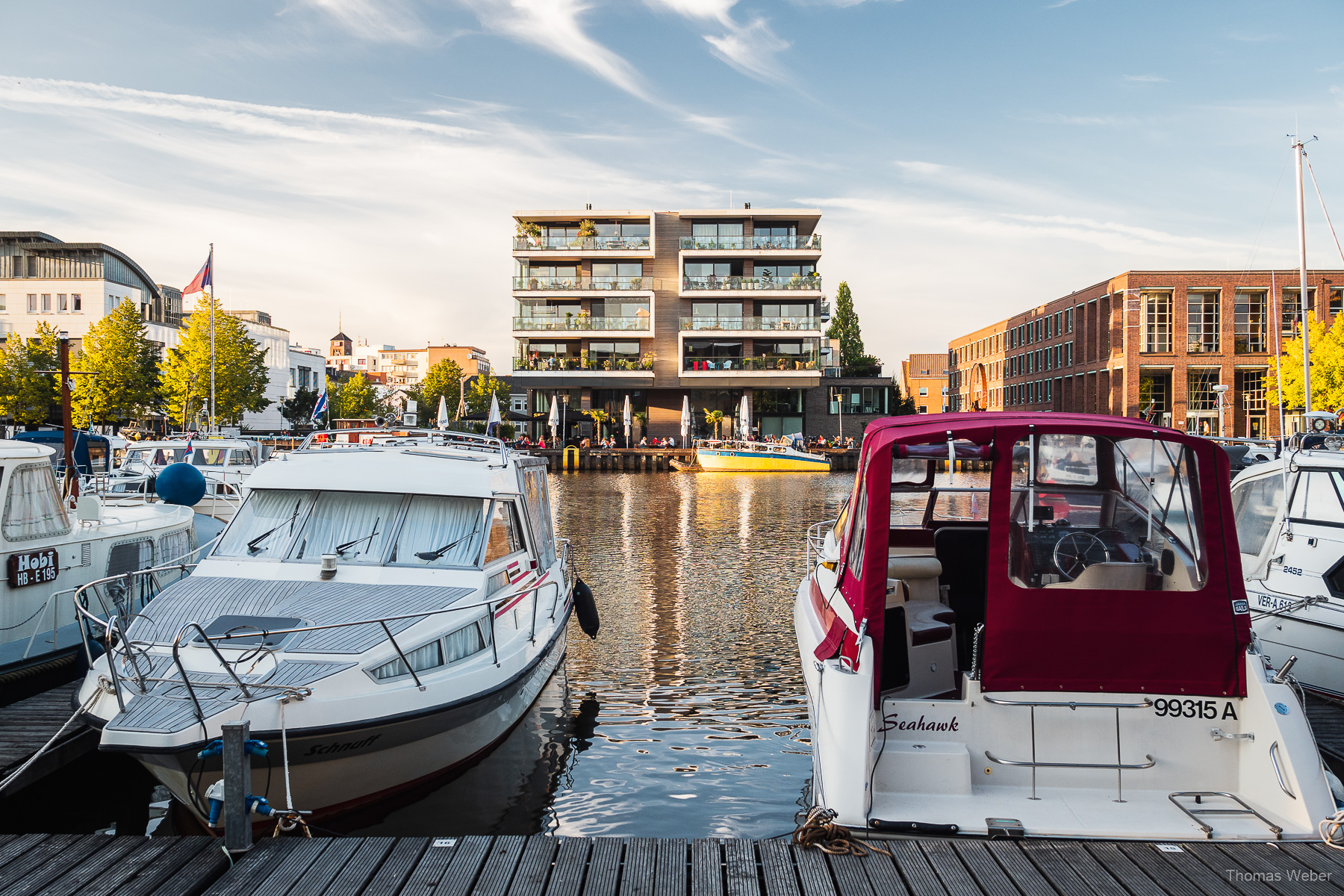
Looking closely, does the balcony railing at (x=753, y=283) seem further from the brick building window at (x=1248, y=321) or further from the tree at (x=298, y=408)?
the tree at (x=298, y=408)

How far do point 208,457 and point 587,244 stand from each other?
144 ft

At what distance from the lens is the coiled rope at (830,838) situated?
17.1 feet

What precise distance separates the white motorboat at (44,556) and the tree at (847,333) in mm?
84850

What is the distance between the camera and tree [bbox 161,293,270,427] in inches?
2178

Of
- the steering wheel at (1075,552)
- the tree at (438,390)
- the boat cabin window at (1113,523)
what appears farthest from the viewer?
the tree at (438,390)

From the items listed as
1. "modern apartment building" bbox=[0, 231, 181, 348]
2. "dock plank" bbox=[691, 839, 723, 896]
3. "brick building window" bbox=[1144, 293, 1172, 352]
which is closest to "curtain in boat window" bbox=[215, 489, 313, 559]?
"dock plank" bbox=[691, 839, 723, 896]

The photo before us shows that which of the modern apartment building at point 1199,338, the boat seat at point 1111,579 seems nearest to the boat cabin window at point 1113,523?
the boat seat at point 1111,579

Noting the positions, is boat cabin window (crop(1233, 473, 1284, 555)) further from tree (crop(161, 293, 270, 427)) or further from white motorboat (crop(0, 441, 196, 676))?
tree (crop(161, 293, 270, 427))

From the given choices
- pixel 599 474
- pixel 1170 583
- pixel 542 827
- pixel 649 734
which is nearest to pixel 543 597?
pixel 649 734

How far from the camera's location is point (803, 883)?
4.94m

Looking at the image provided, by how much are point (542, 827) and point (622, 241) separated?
201 ft

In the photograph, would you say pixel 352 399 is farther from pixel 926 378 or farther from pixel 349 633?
pixel 349 633

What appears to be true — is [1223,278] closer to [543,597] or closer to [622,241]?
[622,241]

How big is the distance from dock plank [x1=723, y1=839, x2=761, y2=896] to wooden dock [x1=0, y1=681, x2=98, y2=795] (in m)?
5.35
